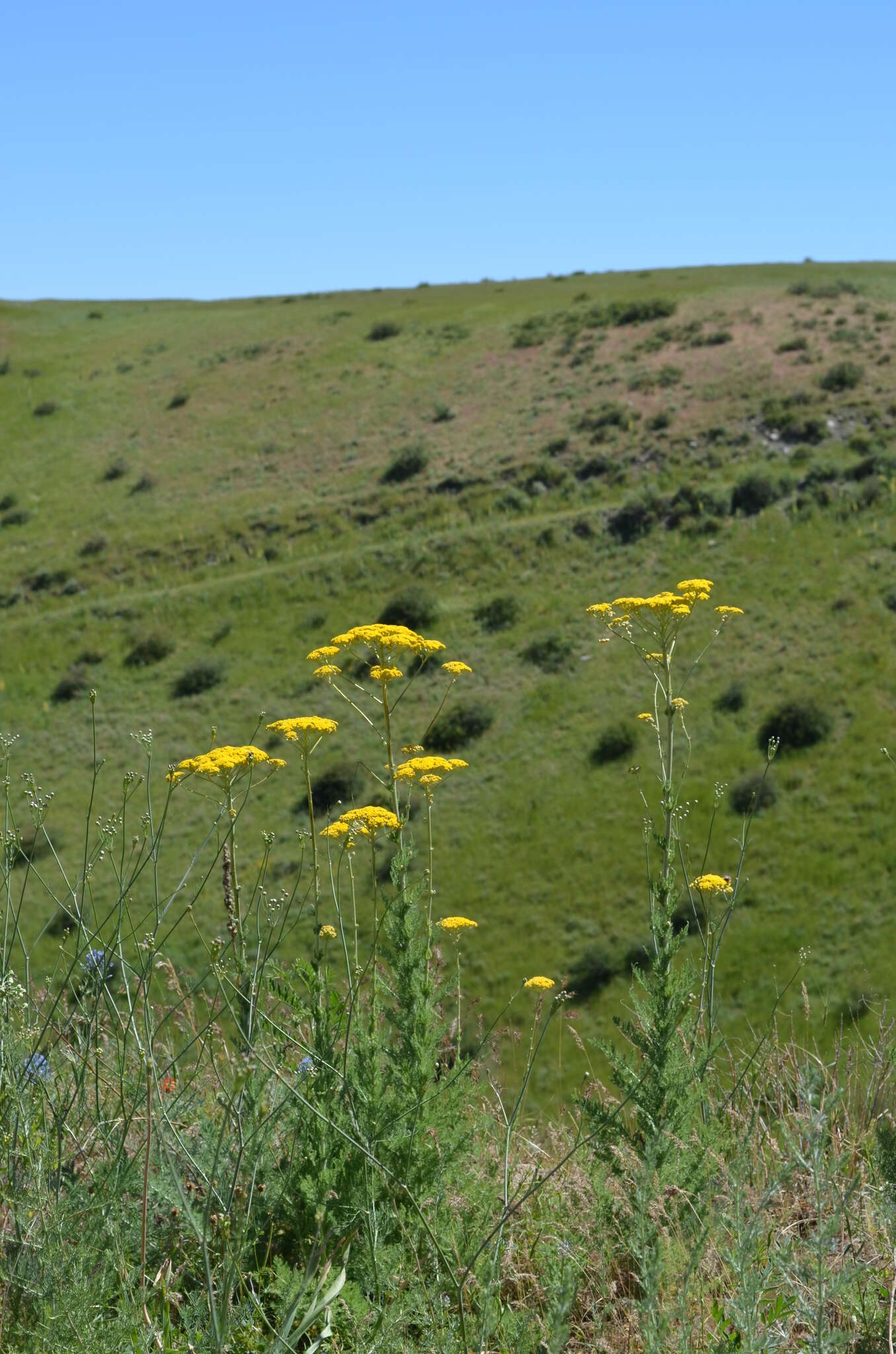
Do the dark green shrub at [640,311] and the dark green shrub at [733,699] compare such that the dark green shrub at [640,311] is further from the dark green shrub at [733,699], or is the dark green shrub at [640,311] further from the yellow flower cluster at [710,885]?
the yellow flower cluster at [710,885]

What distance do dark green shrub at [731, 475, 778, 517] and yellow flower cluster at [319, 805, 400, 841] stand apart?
50871mm

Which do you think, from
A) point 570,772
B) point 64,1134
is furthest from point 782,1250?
point 570,772

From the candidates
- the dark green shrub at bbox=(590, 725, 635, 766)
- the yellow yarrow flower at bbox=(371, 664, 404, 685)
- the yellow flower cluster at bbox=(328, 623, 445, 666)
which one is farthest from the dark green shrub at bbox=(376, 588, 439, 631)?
the yellow yarrow flower at bbox=(371, 664, 404, 685)

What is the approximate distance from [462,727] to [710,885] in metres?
43.2

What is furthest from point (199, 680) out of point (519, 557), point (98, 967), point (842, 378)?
point (98, 967)

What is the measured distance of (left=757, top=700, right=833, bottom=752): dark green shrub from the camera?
1574 inches

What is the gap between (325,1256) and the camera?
2600 mm

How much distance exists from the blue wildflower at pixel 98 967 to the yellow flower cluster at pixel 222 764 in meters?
0.49

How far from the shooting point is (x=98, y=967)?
9.48ft

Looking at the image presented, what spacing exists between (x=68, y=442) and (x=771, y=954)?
62.0 metres

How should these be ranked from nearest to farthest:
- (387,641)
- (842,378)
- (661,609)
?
(387,641), (661,609), (842,378)

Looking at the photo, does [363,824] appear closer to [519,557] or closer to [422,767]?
[422,767]

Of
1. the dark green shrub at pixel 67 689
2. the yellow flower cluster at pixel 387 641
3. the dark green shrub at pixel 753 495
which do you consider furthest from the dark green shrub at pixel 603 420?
the yellow flower cluster at pixel 387 641

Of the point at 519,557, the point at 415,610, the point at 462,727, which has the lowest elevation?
the point at 462,727
